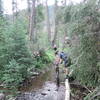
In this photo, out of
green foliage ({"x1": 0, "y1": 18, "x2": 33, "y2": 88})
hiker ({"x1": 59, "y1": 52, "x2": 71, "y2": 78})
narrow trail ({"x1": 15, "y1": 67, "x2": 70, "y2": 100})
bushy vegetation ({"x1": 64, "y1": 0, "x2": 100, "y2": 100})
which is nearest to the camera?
bushy vegetation ({"x1": 64, "y1": 0, "x2": 100, "y2": 100})

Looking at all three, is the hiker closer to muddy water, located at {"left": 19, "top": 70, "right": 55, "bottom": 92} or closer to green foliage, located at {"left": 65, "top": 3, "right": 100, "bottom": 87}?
muddy water, located at {"left": 19, "top": 70, "right": 55, "bottom": 92}

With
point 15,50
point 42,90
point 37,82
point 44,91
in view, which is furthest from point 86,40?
point 37,82

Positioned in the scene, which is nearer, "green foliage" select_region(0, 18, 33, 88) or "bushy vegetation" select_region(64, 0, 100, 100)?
"bushy vegetation" select_region(64, 0, 100, 100)

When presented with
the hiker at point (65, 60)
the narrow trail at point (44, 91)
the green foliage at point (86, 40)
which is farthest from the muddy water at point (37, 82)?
the green foliage at point (86, 40)

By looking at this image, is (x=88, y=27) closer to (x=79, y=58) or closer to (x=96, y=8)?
(x=96, y=8)

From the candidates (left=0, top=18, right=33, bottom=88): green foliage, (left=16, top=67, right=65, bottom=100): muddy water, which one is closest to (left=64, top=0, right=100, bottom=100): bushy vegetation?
(left=16, top=67, right=65, bottom=100): muddy water

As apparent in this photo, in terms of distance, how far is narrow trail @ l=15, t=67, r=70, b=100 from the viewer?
6848 millimetres

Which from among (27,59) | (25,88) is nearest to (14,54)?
(27,59)

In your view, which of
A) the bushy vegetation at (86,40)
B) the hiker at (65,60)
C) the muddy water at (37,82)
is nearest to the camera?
the bushy vegetation at (86,40)

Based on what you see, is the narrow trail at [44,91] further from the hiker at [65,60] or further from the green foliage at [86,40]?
the green foliage at [86,40]

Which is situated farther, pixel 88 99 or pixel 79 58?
pixel 79 58

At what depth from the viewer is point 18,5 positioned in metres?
24.6

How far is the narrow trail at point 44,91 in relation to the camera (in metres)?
6.85

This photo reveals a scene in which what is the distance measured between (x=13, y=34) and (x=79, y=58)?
13.8ft
